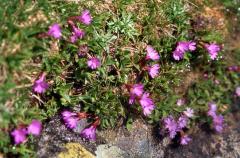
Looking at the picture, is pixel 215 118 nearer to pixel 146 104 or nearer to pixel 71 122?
pixel 146 104

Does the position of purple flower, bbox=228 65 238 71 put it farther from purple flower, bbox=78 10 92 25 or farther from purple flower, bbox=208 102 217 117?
purple flower, bbox=78 10 92 25

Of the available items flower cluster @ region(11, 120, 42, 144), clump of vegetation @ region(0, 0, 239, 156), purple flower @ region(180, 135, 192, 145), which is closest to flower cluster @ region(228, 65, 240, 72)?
clump of vegetation @ region(0, 0, 239, 156)

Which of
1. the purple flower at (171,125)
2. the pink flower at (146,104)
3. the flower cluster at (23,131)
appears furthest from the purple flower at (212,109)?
the flower cluster at (23,131)

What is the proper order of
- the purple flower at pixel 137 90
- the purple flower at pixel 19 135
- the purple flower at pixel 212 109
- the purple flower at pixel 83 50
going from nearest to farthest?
the purple flower at pixel 19 135, the purple flower at pixel 83 50, the purple flower at pixel 137 90, the purple flower at pixel 212 109

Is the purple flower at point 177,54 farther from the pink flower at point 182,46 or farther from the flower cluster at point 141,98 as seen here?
the flower cluster at point 141,98

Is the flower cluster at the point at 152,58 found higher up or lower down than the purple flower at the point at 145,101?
higher up

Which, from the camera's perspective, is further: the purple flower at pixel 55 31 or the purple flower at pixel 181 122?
the purple flower at pixel 181 122

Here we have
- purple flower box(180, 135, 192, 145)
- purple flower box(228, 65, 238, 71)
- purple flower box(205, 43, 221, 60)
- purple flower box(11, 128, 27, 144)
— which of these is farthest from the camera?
purple flower box(228, 65, 238, 71)
